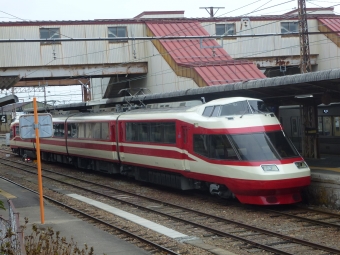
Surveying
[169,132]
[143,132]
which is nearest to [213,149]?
[169,132]

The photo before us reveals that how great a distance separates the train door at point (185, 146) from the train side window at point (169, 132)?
60cm

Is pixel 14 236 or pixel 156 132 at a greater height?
pixel 156 132

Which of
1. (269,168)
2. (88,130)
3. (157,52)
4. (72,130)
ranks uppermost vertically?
(157,52)

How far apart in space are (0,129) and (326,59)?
67.4 meters

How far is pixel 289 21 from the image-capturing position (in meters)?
36.8

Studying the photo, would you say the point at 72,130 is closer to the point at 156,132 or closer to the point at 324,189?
the point at 156,132

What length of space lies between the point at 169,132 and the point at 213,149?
2734 millimetres

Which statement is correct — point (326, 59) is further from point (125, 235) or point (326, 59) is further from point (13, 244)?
point (13, 244)

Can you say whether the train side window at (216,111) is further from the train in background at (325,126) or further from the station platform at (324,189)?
the train in background at (325,126)

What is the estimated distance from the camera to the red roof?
1404 inches

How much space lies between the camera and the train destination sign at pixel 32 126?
1337 cm

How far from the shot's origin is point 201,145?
16.2m

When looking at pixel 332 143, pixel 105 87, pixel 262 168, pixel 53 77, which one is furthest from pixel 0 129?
pixel 262 168

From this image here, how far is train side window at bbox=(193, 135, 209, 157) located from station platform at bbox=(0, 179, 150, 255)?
3972 mm
